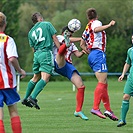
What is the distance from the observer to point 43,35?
46.2 ft

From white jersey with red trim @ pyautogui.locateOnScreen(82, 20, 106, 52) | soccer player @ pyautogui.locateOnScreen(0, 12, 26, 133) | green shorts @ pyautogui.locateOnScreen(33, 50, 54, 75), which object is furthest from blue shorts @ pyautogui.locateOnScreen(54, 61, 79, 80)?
soccer player @ pyautogui.locateOnScreen(0, 12, 26, 133)

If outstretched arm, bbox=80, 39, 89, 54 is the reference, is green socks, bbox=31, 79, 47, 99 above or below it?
below

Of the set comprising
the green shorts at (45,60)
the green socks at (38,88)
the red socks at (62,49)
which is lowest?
the green socks at (38,88)

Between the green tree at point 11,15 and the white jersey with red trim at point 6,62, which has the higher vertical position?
the white jersey with red trim at point 6,62

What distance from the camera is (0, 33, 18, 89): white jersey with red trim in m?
Result: 10.6

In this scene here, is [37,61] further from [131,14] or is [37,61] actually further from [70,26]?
[131,14]

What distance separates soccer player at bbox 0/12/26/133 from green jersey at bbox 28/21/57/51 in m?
3.21

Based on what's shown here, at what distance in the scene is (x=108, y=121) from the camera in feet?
50.2

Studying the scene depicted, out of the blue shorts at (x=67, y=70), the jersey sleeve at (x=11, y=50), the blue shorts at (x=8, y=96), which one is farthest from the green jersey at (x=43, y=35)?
the jersey sleeve at (x=11, y=50)

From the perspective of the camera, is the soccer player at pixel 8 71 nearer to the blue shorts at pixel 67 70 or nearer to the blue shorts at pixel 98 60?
the blue shorts at pixel 67 70

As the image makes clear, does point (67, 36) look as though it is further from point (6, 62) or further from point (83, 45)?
point (6, 62)

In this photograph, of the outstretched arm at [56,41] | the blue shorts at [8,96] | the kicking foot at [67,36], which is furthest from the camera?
the outstretched arm at [56,41]

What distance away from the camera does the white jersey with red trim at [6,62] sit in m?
10.6

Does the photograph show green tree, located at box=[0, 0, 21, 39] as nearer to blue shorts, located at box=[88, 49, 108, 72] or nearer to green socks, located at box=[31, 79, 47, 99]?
green socks, located at box=[31, 79, 47, 99]
